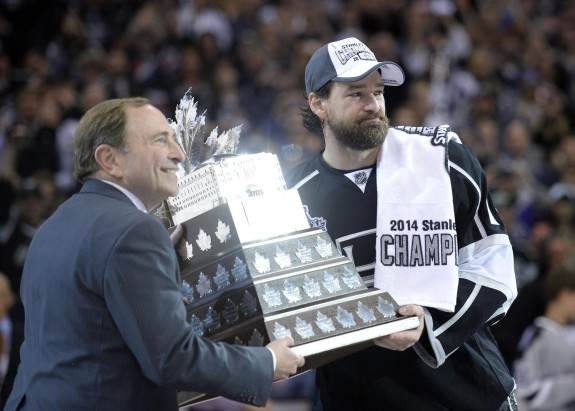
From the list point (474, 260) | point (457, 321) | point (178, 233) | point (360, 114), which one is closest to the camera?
point (178, 233)

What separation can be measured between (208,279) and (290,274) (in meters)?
0.29

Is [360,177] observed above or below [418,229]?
above

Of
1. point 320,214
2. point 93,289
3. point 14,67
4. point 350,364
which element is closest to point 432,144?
point 320,214

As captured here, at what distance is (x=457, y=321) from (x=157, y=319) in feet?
4.29

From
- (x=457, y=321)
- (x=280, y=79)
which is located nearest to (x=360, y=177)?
(x=457, y=321)

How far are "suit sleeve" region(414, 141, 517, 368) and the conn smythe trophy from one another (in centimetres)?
35

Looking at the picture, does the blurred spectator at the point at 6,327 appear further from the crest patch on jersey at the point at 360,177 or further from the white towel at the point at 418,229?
the white towel at the point at 418,229

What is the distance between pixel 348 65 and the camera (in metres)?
3.72

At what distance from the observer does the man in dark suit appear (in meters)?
2.59

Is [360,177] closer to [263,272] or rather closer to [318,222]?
[318,222]

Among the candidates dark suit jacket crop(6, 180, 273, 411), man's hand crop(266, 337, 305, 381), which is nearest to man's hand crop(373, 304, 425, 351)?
man's hand crop(266, 337, 305, 381)

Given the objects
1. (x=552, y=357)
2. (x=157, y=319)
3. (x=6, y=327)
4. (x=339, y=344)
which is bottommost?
(x=552, y=357)

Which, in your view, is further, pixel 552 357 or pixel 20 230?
→ pixel 20 230

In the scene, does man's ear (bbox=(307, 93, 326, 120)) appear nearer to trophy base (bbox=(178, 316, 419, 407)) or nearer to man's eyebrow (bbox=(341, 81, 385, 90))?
man's eyebrow (bbox=(341, 81, 385, 90))
